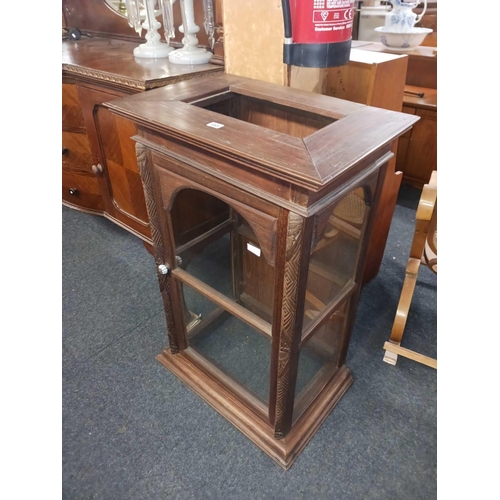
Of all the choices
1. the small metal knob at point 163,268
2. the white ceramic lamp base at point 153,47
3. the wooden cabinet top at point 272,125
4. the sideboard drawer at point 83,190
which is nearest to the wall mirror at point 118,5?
A: the white ceramic lamp base at point 153,47

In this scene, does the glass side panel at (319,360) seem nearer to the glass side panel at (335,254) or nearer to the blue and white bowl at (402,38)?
the glass side panel at (335,254)

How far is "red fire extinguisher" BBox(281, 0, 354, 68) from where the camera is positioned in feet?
2.64

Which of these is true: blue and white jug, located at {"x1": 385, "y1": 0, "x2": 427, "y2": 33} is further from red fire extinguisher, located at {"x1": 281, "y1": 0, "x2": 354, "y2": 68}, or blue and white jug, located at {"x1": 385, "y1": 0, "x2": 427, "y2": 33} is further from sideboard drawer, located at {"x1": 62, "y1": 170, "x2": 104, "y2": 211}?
sideboard drawer, located at {"x1": 62, "y1": 170, "x2": 104, "y2": 211}

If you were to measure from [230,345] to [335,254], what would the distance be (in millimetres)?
590

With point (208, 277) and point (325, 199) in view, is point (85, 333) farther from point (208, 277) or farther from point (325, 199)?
point (325, 199)

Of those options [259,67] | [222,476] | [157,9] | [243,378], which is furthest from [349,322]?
[157,9]

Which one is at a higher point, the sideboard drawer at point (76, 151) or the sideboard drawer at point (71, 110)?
the sideboard drawer at point (71, 110)

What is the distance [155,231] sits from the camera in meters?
1.05

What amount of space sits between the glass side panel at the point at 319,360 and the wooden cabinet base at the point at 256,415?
0.03 m

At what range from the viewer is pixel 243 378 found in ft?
4.06

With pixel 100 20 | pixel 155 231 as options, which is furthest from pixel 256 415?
pixel 100 20

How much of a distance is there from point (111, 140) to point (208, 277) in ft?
2.43

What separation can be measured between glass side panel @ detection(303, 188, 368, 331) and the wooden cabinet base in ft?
1.30

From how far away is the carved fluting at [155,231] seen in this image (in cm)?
94
